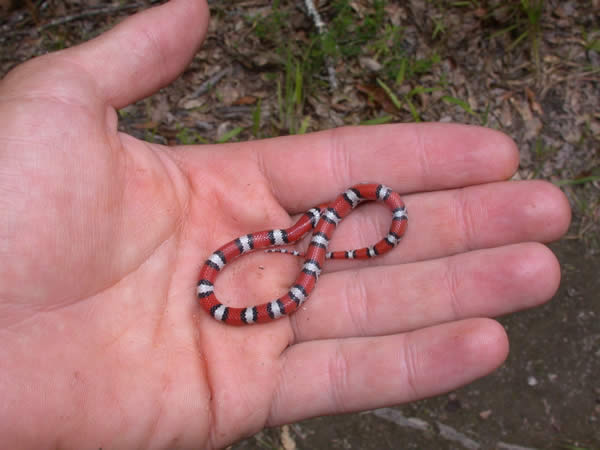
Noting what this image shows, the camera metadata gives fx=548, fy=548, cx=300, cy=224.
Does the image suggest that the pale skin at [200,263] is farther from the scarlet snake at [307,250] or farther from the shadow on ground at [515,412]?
the shadow on ground at [515,412]

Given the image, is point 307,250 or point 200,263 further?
point 307,250

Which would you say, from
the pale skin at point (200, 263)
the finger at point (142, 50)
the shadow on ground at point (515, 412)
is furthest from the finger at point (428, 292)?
the finger at point (142, 50)

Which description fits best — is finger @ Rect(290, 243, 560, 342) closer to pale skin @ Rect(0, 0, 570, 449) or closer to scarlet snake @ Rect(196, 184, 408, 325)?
pale skin @ Rect(0, 0, 570, 449)

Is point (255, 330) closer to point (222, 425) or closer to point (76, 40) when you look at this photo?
point (222, 425)

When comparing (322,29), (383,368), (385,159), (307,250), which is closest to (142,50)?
(307,250)

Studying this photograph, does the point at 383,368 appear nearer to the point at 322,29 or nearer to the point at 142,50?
the point at 142,50

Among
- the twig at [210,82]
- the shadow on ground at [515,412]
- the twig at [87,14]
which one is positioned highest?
the twig at [87,14]

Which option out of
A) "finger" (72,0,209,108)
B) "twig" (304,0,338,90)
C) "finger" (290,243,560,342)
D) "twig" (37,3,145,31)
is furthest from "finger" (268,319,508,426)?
"twig" (37,3,145,31)
